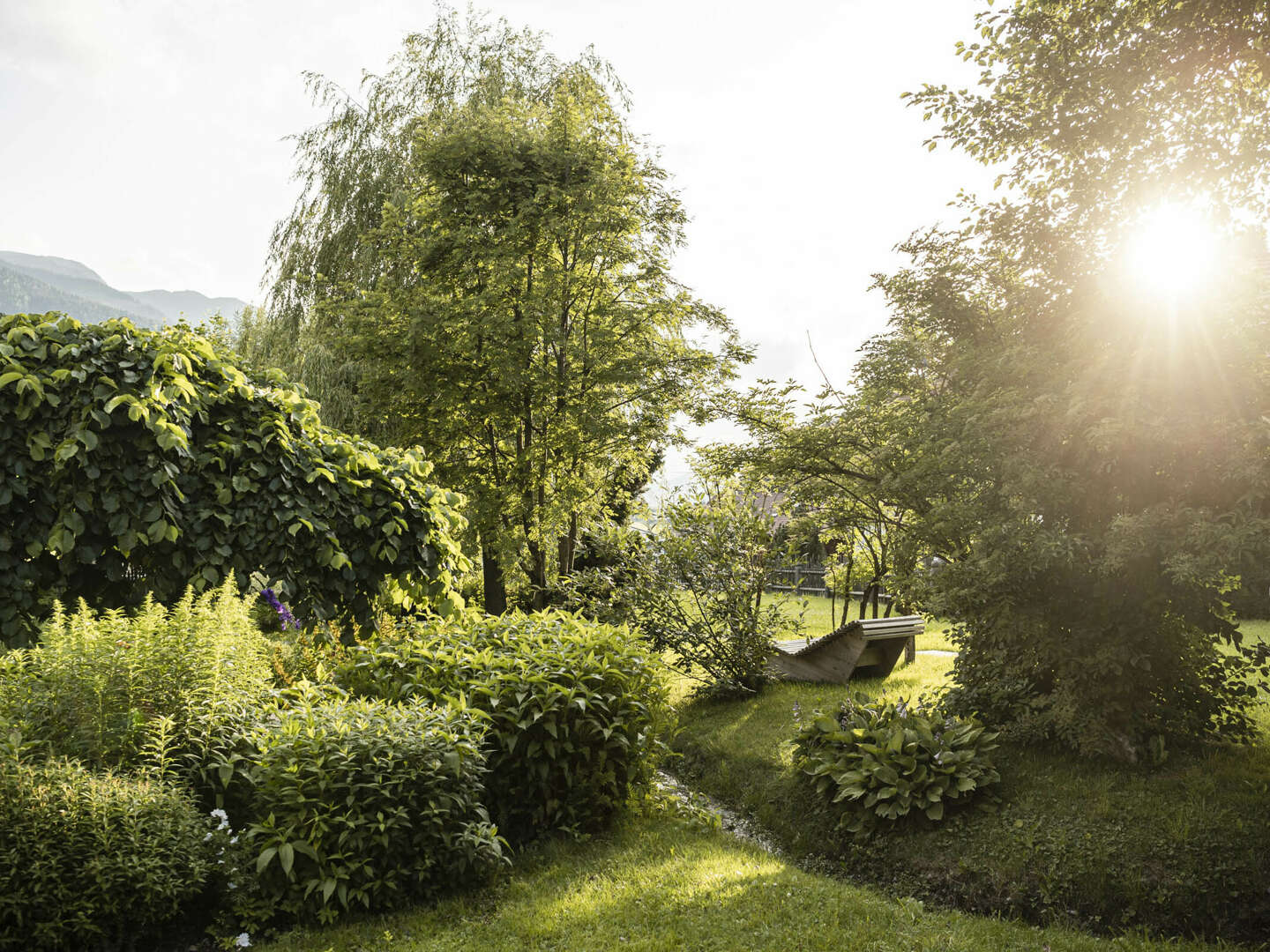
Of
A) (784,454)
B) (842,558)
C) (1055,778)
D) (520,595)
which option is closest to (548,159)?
(784,454)

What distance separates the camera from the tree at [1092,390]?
5035mm

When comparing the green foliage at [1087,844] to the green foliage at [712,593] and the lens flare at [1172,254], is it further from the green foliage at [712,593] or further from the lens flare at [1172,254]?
the lens flare at [1172,254]

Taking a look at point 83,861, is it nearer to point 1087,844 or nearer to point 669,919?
point 669,919

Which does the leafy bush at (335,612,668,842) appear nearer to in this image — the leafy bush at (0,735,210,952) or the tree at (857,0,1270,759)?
the leafy bush at (0,735,210,952)

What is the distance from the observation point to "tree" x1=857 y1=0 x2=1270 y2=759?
504 centimetres

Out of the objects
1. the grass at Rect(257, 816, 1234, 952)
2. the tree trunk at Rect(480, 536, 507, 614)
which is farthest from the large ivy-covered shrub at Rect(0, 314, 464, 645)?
the tree trunk at Rect(480, 536, 507, 614)

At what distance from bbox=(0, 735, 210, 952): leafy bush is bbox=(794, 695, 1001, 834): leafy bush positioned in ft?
13.4

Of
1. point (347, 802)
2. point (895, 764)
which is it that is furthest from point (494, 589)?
point (347, 802)

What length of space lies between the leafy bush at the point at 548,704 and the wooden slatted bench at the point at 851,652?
3626 millimetres

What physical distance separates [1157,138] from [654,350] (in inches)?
228

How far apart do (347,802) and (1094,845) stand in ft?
13.9

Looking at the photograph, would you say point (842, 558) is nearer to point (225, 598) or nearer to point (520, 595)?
point (520, 595)

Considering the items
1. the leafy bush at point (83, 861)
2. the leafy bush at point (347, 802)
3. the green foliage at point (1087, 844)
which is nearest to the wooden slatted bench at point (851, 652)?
the green foliage at point (1087, 844)

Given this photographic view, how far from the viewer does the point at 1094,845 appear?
15.7 feet
